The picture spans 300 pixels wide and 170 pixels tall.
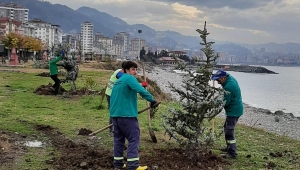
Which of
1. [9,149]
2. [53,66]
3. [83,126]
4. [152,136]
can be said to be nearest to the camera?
[9,149]

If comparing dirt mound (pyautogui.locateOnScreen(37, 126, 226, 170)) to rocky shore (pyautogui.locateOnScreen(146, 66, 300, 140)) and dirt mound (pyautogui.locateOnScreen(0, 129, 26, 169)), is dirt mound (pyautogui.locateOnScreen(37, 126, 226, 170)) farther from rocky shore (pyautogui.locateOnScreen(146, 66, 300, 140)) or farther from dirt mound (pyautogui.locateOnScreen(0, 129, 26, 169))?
rocky shore (pyautogui.locateOnScreen(146, 66, 300, 140))

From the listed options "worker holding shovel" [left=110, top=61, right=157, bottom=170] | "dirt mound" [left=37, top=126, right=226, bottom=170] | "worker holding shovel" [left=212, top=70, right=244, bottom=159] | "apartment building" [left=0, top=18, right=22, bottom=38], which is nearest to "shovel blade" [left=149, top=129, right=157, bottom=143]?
"dirt mound" [left=37, top=126, right=226, bottom=170]

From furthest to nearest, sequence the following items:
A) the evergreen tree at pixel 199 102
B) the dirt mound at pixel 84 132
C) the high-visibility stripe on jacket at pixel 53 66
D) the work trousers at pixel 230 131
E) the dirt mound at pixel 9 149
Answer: the high-visibility stripe on jacket at pixel 53 66 → the dirt mound at pixel 84 132 → the work trousers at pixel 230 131 → the evergreen tree at pixel 199 102 → the dirt mound at pixel 9 149


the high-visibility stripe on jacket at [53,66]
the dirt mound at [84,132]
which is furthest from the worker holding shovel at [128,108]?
the high-visibility stripe on jacket at [53,66]

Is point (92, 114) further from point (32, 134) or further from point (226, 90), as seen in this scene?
point (226, 90)

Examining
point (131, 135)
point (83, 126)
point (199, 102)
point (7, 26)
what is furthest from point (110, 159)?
point (7, 26)

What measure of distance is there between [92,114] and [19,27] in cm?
13606

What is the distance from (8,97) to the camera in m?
18.8

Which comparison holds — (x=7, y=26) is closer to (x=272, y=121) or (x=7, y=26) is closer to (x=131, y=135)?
(x=272, y=121)

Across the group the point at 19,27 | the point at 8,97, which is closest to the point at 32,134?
the point at 8,97

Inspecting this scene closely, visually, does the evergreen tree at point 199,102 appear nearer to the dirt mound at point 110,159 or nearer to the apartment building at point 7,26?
the dirt mound at point 110,159

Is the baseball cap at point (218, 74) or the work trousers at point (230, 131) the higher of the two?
the baseball cap at point (218, 74)

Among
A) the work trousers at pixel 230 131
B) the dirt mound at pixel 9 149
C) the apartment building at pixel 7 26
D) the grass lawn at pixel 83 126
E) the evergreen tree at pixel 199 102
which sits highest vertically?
the apartment building at pixel 7 26

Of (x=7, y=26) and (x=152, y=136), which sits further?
(x=7, y=26)
